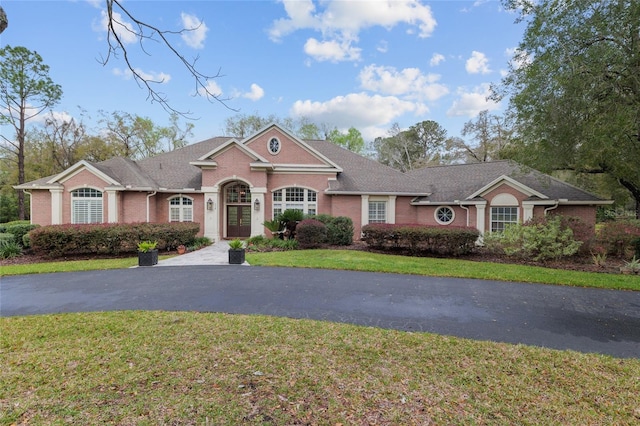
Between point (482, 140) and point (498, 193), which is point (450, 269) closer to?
point (498, 193)

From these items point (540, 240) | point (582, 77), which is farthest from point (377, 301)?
point (540, 240)

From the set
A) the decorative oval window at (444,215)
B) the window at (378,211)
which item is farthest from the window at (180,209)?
the decorative oval window at (444,215)

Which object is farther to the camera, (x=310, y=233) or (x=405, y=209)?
(x=405, y=209)

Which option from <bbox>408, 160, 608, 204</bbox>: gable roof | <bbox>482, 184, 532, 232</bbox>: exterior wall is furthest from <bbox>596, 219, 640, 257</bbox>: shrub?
<bbox>482, 184, 532, 232</bbox>: exterior wall

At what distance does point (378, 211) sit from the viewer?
1772cm

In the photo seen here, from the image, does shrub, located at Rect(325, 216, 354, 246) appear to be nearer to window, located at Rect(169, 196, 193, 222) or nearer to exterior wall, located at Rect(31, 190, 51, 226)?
window, located at Rect(169, 196, 193, 222)

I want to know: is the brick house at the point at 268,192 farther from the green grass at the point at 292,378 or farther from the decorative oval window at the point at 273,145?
the green grass at the point at 292,378

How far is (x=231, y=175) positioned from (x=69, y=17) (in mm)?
11624

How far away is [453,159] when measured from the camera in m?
38.8

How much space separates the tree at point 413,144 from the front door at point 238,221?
3162cm

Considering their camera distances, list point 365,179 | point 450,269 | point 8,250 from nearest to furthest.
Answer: point 450,269 < point 8,250 < point 365,179

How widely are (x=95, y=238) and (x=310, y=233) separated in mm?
9019

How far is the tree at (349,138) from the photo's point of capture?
41.8 metres

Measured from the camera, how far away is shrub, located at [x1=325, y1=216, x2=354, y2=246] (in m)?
14.7
